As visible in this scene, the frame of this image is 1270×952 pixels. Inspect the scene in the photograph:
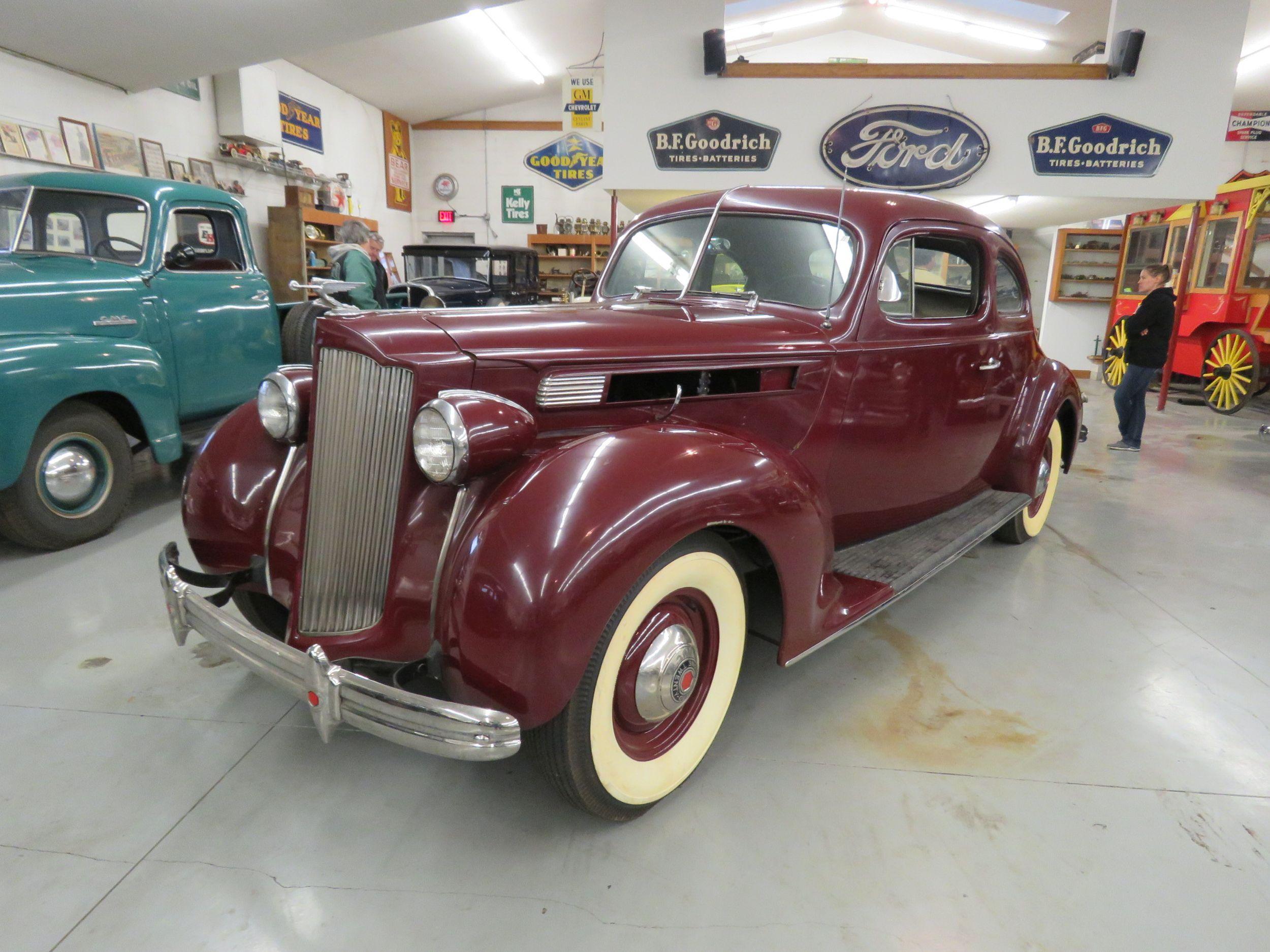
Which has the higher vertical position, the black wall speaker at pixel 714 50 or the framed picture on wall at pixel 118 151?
the black wall speaker at pixel 714 50

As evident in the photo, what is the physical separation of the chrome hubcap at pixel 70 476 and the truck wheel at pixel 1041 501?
4.51 meters

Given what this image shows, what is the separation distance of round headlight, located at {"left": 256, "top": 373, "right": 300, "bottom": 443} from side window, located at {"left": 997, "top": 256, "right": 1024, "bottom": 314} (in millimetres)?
2815

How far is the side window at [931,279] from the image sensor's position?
263cm

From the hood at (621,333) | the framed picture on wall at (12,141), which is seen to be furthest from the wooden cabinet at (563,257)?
the hood at (621,333)

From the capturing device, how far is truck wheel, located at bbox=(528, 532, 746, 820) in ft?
5.19

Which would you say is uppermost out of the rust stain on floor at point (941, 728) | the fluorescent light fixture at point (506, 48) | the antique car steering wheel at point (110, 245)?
the fluorescent light fixture at point (506, 48)

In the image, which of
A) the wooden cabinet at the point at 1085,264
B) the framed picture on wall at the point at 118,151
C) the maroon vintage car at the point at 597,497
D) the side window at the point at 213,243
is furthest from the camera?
the wooden cabinet at the point at 1085,264

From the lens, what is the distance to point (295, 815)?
5.90ft

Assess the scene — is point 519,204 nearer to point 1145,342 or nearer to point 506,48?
point 506,48

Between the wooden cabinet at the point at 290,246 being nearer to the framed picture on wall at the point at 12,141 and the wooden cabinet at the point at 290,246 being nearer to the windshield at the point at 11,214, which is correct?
the framed picture on wall at the point at 12,141

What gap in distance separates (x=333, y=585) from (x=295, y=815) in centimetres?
58

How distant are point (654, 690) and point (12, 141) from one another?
7.50 m

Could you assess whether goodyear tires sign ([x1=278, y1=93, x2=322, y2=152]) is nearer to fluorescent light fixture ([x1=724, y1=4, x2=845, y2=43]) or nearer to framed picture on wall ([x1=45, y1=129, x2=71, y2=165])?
framed picture on wall ([x1=45, y1=129, x2=71, y2=165])

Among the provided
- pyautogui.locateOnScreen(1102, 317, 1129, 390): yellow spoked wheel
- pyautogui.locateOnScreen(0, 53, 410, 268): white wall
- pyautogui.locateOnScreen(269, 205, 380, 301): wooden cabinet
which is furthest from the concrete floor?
pyautogui.locateOnScreen(1102, 317, 1129, 390): yellow spoked wheel
